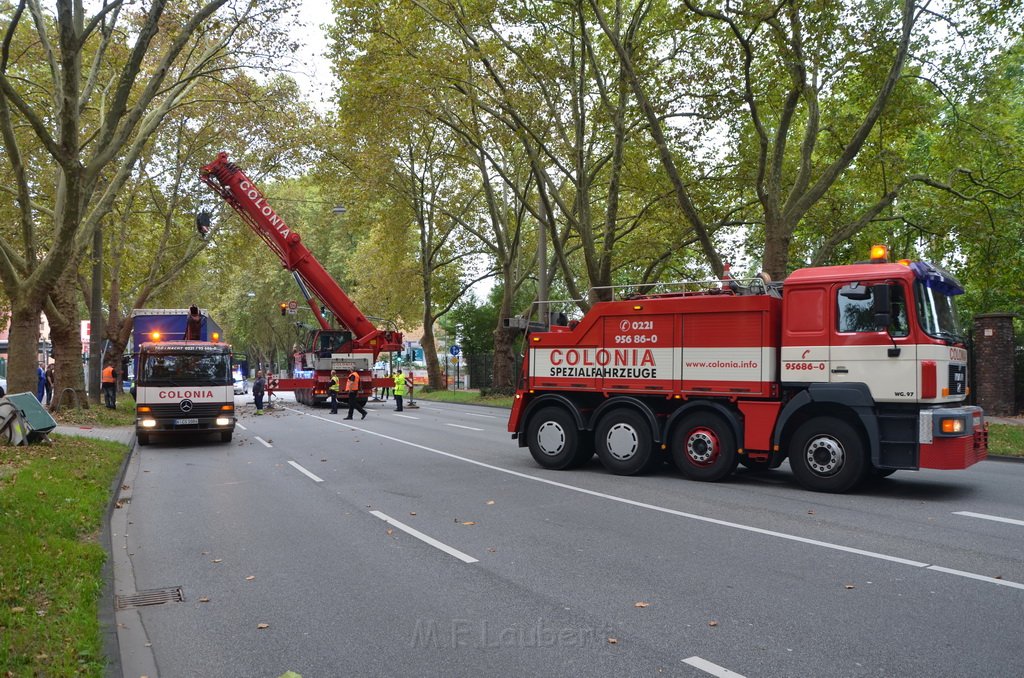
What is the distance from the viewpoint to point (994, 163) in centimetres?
2042

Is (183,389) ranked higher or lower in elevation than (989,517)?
higher

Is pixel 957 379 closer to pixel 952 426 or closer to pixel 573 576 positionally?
pixel 952 426

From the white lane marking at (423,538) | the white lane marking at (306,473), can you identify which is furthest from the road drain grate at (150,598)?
the white lane marking at (306,473)

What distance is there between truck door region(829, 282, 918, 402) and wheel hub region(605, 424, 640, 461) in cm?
306

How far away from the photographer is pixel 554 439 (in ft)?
41.8

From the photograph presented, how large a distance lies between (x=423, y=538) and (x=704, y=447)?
493cm

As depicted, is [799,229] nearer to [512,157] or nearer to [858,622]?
[512,157]

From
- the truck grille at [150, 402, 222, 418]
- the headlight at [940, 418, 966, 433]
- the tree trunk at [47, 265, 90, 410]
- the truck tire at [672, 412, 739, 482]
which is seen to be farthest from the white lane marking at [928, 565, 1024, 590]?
the tree trunk at [47, 265, 90, 410]

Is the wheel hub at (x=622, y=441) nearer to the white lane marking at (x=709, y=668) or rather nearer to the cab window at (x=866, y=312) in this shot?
the cab window at (x=866, y=312)

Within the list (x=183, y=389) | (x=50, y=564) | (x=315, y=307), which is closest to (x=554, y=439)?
(x=50, y=564)

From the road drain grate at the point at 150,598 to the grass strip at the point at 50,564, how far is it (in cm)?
22

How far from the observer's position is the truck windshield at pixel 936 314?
952cm

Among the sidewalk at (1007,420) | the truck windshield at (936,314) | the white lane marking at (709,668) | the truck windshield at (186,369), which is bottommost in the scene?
the white lane marking at (709,668)

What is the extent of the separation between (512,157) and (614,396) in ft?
62.4
